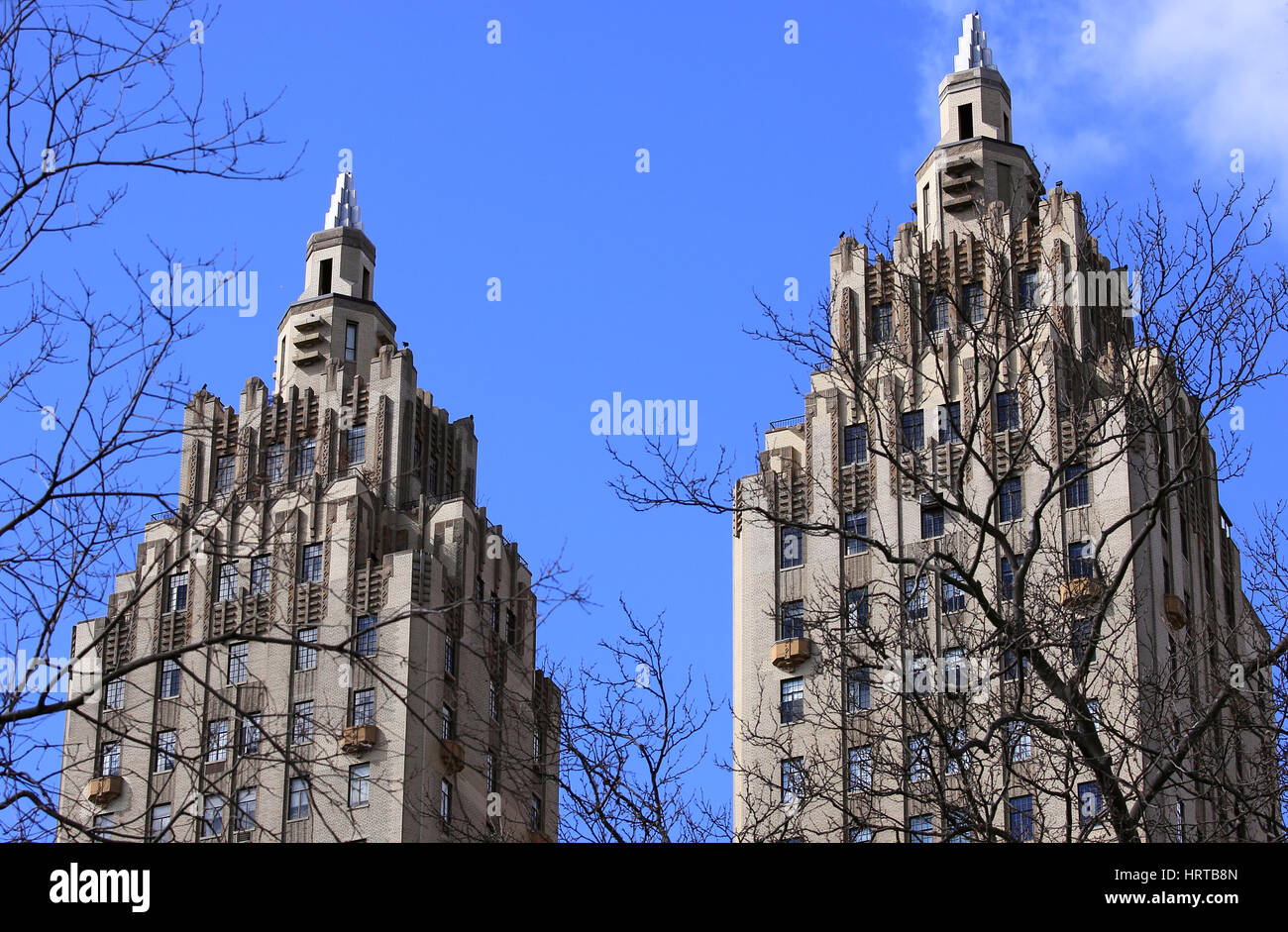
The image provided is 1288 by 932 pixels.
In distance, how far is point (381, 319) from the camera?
78562mm

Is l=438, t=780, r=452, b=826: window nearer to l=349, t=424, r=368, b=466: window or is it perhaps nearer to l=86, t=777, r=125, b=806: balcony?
l=86, t=777, r=125, b=806: balcony

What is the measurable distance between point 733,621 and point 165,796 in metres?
19.0

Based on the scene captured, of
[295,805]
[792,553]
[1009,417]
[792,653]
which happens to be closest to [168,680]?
[295,805]

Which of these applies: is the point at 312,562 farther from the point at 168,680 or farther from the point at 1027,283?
the point at 1027,283

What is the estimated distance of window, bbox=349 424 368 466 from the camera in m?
72.1

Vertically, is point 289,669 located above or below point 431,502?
below

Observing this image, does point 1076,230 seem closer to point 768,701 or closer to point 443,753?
point 768,701

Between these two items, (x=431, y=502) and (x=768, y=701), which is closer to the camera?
(x=768, y=701)

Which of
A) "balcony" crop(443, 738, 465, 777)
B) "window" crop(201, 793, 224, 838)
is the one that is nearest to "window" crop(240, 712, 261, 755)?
"window" crop(201, 793, 224, 838)

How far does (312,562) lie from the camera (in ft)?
223

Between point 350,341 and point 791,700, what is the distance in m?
26.5
